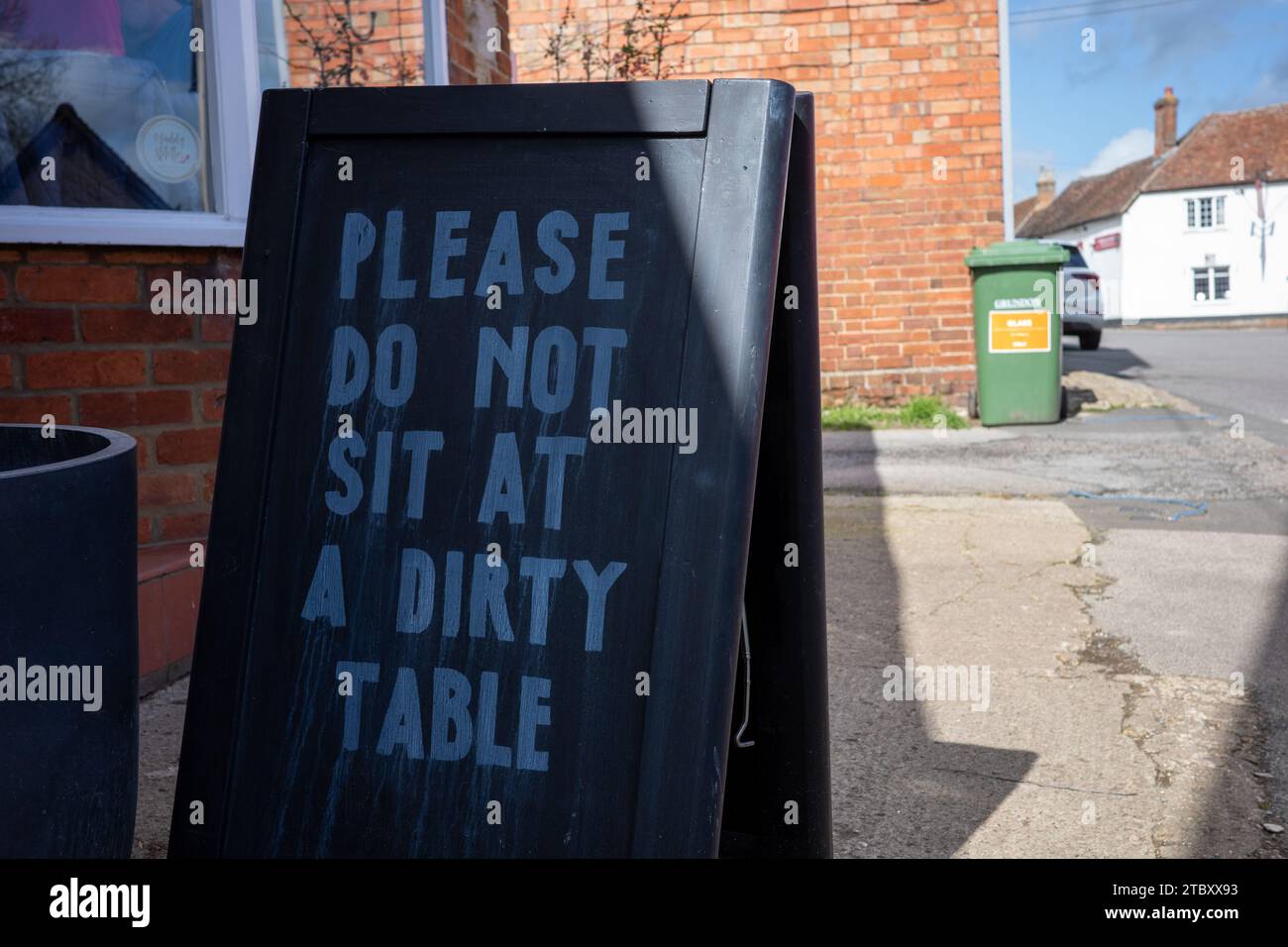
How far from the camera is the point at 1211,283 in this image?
48375 mm

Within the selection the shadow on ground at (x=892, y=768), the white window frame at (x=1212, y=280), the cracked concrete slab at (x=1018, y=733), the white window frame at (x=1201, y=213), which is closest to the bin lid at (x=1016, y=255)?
the cracked concrete slab at (x=1018, y=733)

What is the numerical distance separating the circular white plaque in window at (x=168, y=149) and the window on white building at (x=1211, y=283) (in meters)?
50.8

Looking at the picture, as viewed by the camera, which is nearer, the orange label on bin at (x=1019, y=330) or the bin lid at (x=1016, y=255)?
the bin lid at (x=1016, y=255)

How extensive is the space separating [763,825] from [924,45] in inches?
364

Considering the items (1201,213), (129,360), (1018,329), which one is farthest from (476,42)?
(1201,213)

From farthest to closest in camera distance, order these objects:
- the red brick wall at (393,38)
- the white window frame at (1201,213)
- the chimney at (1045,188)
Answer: the chimney at (1045,188), the white window frame at (1201,213), the red brick wall at (393,38)

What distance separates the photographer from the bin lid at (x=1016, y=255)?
9227 mm

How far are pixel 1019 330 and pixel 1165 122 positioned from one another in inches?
1989

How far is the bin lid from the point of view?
9.23 m

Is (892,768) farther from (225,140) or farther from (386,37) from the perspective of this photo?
(386,37)

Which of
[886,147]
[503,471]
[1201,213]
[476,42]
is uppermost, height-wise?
[1201,213]

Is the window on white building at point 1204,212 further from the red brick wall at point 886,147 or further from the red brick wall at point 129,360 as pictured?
the red brick wall at point 129,360
